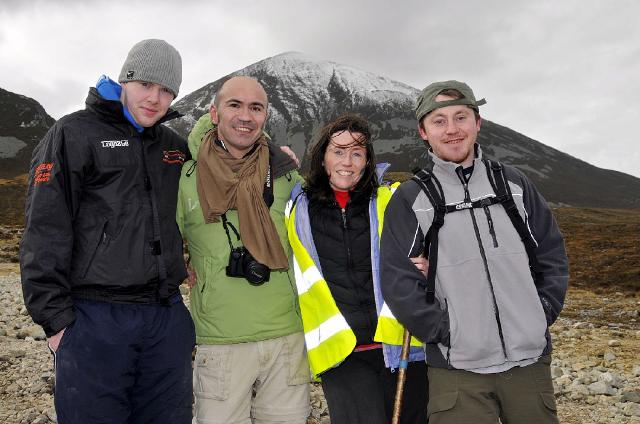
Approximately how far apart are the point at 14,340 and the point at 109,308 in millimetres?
7139

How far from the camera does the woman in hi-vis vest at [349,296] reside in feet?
12.4

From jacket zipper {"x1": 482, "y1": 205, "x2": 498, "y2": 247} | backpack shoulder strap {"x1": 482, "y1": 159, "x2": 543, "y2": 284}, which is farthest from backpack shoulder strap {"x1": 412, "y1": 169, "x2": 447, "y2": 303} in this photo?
backpack shoulder strap {"x1": 482, "y1": 159, "x2": 543, "y2": 284}

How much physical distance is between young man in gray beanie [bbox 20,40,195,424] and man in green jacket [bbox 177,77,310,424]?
178mm

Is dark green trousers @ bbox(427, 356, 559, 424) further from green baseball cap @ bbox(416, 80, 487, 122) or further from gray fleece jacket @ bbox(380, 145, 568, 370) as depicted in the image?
green baseball cap @ bbox(416, 80, 487, 122)

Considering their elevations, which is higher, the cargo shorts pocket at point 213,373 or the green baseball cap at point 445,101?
the green baseball cap at point 445,101

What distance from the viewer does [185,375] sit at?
406cm

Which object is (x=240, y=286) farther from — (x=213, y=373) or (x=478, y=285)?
(x=478, y=285)

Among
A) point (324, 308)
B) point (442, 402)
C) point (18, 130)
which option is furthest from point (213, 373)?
point (18, 130)

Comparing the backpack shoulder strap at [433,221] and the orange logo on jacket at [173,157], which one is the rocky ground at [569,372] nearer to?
the backpack shoulder strap at [433,221]

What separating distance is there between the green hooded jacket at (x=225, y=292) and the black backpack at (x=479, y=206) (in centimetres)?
127

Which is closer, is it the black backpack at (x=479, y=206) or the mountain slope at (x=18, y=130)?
the black backpack at (x=479, y=206)

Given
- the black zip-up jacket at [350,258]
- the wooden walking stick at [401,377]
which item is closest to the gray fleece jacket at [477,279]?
the wooden walking stick at [401,377]

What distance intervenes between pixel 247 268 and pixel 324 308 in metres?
0.70

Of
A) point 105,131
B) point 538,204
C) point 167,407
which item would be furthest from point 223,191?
point 538,204
